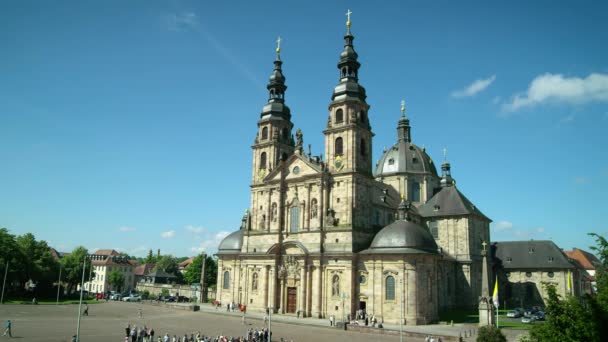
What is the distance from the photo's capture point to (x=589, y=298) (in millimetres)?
16891

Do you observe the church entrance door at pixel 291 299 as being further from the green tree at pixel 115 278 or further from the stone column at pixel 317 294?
the green tree at pixel 115 278

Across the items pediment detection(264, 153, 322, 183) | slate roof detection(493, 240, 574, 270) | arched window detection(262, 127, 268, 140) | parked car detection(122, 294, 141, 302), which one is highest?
arched window detection(262, 127, 268, 140)

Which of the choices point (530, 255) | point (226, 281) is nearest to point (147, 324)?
point (226, 281)

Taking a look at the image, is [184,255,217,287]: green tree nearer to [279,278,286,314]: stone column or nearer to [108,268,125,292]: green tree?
[108,268,125,292]: green tree

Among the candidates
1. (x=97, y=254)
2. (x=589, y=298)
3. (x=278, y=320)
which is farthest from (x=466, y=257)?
(x=97, y=254)

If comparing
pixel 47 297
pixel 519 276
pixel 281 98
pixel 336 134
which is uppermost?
pixel 281 98

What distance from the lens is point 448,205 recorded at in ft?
214

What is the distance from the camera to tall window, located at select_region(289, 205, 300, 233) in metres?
53.1

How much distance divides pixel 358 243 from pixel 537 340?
32151mm

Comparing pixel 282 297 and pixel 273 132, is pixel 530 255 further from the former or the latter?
pixel 273 132

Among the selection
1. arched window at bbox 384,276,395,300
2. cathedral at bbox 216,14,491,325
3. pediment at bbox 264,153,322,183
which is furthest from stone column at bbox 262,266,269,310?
arched window at bbox 384,276,395,300

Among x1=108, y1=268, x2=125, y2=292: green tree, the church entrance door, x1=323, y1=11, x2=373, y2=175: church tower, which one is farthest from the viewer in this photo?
x1=108, y1=268, x2=125, y2=292: green tree

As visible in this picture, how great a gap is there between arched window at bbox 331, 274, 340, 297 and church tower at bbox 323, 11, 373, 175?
1159 cm

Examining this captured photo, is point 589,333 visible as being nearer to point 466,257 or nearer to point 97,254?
point 466,257
